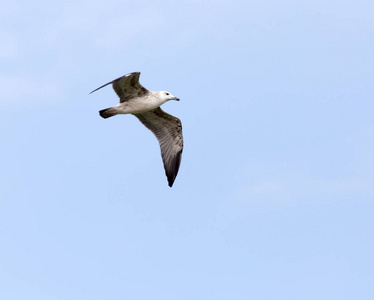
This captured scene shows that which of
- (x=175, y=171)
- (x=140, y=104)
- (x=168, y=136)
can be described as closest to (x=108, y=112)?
(x=140, y=104)

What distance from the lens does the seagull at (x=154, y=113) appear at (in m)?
18.6

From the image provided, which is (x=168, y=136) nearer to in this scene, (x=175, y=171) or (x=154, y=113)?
(x=154, y=113)

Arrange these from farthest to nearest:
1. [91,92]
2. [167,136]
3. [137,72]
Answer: [167,136], [137,72], [91,92]

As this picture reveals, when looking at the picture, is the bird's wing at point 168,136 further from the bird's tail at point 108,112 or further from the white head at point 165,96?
the bird's tail at point 108,112

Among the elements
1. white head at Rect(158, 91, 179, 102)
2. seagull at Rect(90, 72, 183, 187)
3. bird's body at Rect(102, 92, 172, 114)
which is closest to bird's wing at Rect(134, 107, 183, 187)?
seagull at Rect(90, 72, 183, 187)

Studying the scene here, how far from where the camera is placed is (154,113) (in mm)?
20375

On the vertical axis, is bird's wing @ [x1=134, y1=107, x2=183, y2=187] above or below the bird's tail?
above

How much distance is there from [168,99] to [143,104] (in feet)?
2.38

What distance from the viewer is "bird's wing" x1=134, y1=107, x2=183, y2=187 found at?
20.6 m

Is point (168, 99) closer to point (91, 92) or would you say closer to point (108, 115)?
point (108, 115)

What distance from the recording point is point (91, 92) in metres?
15.3

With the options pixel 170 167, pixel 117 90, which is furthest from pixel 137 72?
pixel 170 167

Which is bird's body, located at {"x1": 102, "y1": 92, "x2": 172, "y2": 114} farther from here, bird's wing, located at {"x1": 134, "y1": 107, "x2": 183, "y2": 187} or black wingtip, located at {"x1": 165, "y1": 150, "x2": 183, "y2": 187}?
black wingtip, located at {"x1": 165, "y1": 150, "x2": 183, "y2": 187}

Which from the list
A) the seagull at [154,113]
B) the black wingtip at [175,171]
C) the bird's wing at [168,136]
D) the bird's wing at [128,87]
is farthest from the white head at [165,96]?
the black wingtip at [175,171]
